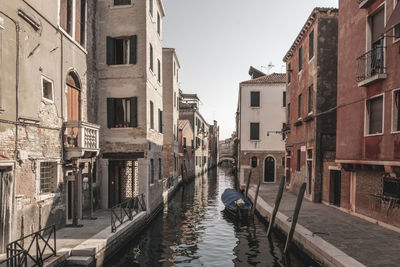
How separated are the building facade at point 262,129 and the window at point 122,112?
553 inches

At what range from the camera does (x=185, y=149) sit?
32.2 metres

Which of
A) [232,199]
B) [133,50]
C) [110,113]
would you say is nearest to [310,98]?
[232,199]

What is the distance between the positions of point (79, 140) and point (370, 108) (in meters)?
10.6

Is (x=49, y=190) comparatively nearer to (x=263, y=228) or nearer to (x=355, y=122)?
(x=263, y=228)

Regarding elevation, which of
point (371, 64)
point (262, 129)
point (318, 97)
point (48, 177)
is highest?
point (371, 64)

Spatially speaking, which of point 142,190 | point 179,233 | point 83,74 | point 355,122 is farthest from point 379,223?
point 83,74

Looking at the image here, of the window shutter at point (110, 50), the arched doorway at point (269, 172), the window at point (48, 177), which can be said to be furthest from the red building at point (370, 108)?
the arched doorway at point (269, 172)

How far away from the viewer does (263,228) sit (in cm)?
1295

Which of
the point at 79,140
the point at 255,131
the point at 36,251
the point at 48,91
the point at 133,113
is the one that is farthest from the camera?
the point at 255,131

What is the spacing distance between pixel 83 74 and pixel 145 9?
4.13 meters

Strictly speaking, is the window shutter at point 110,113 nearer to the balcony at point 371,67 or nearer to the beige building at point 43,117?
the beige building at point 43,117

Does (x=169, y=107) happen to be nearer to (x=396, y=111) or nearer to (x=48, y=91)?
(x=48, y=91)

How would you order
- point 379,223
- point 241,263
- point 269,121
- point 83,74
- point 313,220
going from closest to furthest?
point 241,263 < point 379,223 < point 313,220 < point 83,74 < point 269,121

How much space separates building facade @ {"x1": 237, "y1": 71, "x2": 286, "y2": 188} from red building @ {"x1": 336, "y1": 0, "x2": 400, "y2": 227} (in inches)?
465
